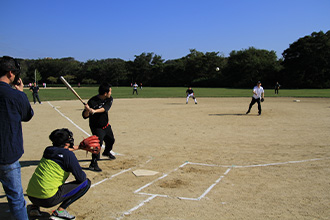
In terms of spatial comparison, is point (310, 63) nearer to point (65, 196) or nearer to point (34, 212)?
point (65, 196)

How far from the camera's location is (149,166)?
7211 mm

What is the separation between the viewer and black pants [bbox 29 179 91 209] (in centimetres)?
411

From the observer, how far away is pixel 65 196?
14.2ft

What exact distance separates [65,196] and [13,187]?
3.05ft

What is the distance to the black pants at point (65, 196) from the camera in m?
4.11

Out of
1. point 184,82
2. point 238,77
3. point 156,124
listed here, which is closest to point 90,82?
point 184,82

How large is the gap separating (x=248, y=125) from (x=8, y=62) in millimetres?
12059

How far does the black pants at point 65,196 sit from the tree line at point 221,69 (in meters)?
72.3

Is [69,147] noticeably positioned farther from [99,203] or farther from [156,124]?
[156,124]

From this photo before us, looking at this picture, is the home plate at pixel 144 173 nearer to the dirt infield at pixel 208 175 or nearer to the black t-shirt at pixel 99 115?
the dirt infield at pixel 208 175

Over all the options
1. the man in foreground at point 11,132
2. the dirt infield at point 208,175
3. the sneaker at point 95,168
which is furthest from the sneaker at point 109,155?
the man in foreground at point 11,132

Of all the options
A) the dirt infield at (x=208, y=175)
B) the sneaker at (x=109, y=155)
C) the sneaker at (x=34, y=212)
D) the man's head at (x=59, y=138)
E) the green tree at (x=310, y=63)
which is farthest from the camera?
the green tree at (x=310, y=63)

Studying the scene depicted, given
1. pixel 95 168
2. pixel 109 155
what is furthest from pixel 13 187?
pixel 109 155

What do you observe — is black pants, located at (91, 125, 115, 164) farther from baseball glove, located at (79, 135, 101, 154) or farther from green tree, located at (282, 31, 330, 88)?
green tree, located at (282, 31, 330, 88)
